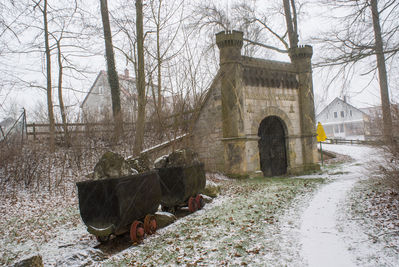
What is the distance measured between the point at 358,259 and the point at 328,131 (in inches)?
2491

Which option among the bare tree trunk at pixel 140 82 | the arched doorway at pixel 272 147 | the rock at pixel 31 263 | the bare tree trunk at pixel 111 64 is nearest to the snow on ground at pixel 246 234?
the rock at pixel 31 263

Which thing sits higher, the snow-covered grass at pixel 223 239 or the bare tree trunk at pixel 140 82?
the bare tree trunk at pixel 140 82

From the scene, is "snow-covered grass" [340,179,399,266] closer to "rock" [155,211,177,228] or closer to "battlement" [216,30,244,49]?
A: "rock" [155,211,177,228]

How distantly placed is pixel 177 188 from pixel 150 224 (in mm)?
1748

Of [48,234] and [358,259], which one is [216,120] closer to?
[48,234]

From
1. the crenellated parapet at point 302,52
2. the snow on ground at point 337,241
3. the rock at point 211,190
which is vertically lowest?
the snow on ground at point 337,241

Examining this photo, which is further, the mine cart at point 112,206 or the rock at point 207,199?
the rock at point 207,199

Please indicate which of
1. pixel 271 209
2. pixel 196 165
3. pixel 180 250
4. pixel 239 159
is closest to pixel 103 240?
pixel 180 250

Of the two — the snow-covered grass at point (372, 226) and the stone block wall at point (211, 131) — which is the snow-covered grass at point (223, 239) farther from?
the stone block wall at point (211, 131)

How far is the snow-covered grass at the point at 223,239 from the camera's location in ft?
15.3

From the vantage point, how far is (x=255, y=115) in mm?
14164

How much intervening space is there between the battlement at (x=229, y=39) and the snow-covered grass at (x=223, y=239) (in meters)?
7.55

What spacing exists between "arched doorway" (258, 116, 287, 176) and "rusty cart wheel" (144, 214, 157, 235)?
9947 millimetres

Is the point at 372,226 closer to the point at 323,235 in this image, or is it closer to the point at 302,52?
the point at 323,235
